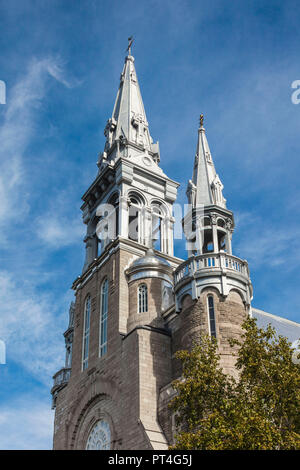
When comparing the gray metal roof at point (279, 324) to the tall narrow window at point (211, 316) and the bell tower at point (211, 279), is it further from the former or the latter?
the tall narrow window at point (211, 316)

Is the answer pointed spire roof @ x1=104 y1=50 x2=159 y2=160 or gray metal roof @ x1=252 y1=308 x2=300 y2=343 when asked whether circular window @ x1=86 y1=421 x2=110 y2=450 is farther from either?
pointed spire roof @ x1=104 y1=50 x2=159 y2=160

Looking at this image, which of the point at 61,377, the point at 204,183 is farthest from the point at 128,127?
the point at 61,377

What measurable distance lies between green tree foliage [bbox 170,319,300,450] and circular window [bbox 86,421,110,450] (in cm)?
1076

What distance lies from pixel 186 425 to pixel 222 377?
6.53 meters

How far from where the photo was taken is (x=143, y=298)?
34562 millimetres

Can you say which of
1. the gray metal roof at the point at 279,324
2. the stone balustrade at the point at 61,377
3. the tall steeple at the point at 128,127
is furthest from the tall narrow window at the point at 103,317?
the stone balustrade at the point at 61,377

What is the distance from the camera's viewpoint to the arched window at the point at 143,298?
112ft

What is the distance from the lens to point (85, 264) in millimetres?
42188

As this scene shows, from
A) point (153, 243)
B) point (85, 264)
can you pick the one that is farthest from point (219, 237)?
point (85, 264)

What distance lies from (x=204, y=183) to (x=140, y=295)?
801 cm

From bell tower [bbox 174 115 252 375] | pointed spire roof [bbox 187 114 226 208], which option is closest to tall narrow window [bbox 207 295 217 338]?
bell tower [bbox 174 115 252 375]

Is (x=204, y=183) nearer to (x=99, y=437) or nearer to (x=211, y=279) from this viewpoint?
(x=211, y=279)
